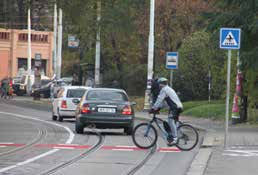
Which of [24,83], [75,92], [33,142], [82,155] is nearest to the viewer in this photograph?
[82,155]

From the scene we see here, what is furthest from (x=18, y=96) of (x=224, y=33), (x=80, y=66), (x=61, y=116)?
(x=224, y=33)

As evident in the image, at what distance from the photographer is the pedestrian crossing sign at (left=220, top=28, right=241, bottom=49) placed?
21516mm

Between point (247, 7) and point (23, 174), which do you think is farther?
point (247, 7)

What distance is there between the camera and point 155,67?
199ft

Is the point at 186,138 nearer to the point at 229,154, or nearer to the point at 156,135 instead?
the point at 156,135

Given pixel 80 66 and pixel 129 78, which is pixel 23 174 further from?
pixel 80 66

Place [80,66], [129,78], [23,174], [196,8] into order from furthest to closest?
1. [80,66]
2. [129,78]
3. [196,8]
4. [23,174]

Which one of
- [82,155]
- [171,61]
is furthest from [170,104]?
[171,61]

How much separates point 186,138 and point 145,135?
104cm

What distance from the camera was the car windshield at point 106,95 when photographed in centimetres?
2683

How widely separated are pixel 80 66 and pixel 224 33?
49.7 m

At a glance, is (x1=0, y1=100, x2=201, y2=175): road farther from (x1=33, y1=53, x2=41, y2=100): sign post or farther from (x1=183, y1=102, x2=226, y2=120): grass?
(x1=33, y1=53, x2=41, y2=100): sign post

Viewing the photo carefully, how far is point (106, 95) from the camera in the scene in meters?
27.0

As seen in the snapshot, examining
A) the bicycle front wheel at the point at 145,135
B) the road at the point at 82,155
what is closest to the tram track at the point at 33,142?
the road at the point at 82,155
